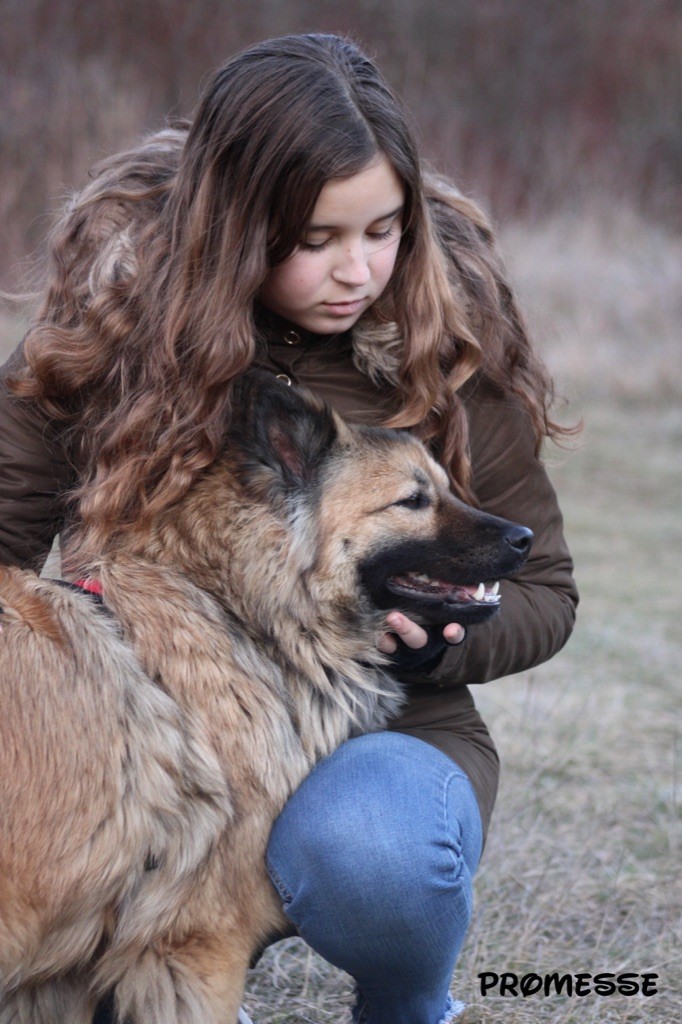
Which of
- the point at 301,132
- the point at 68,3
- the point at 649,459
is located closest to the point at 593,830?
the point at 301,132

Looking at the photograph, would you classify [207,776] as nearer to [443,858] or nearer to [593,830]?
[443,858]

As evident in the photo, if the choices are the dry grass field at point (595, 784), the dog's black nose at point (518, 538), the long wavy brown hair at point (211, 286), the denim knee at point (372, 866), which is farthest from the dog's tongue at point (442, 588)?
the dry grass field at point (595, 784)

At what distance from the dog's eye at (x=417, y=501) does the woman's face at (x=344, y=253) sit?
1.23ft

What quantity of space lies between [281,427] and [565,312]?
893 cm

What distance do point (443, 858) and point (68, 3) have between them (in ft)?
40.2

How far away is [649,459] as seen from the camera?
898cm

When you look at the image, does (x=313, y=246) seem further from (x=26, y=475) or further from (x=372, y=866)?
(x=372, y=866)

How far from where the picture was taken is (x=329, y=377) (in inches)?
94.7

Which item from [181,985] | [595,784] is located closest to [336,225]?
[181,985]

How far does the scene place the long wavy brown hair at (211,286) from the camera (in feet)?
6.96

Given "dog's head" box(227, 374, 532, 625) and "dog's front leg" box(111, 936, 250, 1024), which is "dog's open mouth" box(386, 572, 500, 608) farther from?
"dog's front leg" box(111, 936, 250, 1024)

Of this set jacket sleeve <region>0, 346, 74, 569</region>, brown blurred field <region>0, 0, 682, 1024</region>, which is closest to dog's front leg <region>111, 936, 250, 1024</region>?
brown blurred field <region>0, 0, 682, 1024</region>

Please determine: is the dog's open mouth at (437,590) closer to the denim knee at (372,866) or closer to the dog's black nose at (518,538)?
the dog's black nose at (518,538)

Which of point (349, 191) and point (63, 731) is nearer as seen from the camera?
point (63, 731)
